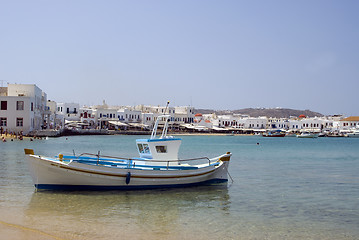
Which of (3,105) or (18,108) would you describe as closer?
(3,105)

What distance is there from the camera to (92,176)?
16.5 metres

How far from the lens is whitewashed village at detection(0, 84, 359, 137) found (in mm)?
60812

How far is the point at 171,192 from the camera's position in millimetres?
17578

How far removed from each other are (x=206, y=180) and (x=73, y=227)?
915 centimetres

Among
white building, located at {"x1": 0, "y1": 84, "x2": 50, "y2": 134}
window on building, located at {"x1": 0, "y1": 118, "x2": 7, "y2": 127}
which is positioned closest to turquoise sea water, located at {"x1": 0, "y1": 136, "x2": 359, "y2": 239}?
white building, located at {"x1": 0, "y1": 84, "x2": 50, "y2": 134}

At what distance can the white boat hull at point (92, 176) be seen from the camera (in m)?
16.2

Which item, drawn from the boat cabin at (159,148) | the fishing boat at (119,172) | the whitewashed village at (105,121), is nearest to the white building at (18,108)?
the whitewashed village at (105,121)

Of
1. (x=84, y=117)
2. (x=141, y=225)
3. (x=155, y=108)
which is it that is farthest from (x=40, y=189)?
(x=155, y=108)

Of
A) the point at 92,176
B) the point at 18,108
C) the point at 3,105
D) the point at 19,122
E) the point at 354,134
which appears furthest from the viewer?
the point at 354,134

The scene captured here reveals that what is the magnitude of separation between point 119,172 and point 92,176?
3.53ft

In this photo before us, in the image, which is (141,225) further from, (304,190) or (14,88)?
(14,88)

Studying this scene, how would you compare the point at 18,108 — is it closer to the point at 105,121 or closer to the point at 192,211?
the point at 105,121

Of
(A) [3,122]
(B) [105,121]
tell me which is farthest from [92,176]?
(B) [105,121]

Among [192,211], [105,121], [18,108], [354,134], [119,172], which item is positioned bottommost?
[354,134]
